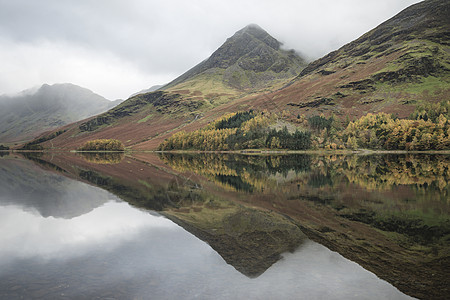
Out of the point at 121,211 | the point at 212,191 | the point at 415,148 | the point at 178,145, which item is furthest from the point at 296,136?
the point at 121,211

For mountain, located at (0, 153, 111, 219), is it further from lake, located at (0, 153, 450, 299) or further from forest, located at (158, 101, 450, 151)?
forest, located at (158, 101, 450, 151)

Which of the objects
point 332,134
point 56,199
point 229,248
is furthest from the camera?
point 332,134

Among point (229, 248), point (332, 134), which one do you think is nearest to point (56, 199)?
point (229, 248)

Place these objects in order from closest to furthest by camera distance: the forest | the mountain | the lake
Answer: the lake → the mountain → the forest

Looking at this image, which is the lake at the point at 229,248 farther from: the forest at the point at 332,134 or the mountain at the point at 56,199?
the forest at the point at 332,134

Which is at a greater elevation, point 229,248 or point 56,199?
point 56,199

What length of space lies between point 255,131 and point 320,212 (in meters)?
140

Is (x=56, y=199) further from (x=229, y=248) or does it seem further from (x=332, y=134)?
(x=332, y=134)

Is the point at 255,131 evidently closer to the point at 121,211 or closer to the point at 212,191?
the point at 212,191

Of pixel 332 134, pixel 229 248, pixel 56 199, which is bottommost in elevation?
pixel 332 134

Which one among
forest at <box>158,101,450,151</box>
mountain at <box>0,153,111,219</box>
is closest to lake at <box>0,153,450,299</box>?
mountain at <box>0,153,111,219</box>

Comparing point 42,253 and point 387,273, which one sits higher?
point 42,253

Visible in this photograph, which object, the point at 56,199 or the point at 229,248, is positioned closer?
the point at 229,248

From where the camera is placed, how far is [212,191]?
27.8 m
